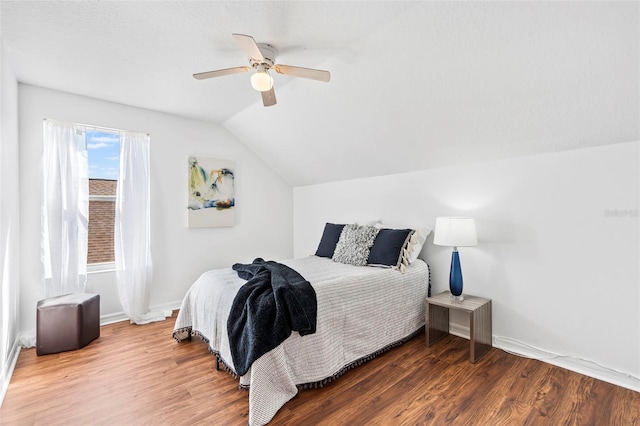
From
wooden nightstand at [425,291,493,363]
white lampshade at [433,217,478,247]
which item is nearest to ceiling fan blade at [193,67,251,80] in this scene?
white lampshade at [433,217,478,247]

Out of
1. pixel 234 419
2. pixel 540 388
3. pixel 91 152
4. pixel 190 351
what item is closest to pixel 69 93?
pixel 91 152

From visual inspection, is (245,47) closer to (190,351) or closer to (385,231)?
(385,231)

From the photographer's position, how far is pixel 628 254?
2131mm

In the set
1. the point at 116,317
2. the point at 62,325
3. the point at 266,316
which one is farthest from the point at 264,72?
the point at 116,317

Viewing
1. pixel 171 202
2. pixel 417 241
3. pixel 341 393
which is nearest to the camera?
pixel 341 393

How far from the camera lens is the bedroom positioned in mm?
1887

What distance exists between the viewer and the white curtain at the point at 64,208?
2.98 meters

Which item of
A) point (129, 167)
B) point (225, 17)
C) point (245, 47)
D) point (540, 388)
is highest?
point (225, 17)

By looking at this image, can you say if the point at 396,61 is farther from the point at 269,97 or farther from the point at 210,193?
the point at 210,193

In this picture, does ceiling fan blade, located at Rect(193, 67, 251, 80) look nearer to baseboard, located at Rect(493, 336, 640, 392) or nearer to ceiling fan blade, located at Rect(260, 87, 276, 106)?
ceiling fan blade, located at Rect(260, 87, 276, 106)

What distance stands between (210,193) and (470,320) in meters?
3.39

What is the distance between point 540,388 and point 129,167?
14.2ft

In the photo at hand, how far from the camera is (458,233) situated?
2.62 meters

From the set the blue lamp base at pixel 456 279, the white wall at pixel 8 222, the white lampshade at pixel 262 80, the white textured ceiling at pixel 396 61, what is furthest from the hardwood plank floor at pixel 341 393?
the white lampshade at pixel 262 80
